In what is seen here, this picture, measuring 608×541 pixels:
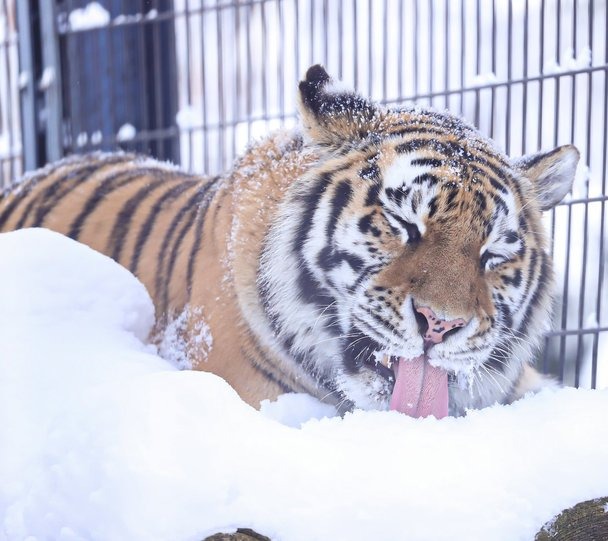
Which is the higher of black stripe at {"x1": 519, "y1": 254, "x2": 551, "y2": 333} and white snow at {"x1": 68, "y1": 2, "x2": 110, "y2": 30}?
white snow at {"x1": 68, "y1": 2, "x2": 110, "y2": 30}

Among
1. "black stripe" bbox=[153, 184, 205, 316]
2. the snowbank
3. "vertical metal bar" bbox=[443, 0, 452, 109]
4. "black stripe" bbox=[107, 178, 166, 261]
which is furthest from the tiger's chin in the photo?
"vertical metal bar" bbox=[443, 0, 452, 109]

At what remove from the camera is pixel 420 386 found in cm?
195

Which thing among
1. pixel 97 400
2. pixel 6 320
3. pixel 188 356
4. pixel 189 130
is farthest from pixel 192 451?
pixel 189 130

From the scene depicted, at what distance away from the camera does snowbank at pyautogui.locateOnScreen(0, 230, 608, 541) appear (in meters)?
1.41

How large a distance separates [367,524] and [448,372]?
0.64m

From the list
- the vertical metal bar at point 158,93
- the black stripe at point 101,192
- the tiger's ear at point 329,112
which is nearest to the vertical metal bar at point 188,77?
the vertical metal bar at point 158,93

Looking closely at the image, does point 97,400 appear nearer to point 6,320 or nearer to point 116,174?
point 6,320

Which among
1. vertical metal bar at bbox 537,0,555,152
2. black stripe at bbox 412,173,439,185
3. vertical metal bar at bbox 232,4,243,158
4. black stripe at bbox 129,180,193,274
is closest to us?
black stripe at bbox 412,173,439,185

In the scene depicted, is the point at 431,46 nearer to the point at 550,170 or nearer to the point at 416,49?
the point at 416,49

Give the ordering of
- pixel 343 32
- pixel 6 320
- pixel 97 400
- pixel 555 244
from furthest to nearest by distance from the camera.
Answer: pixel 343 32, pixel 555 244, pixel 6 320, pixel 97 400

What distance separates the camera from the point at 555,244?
297 centimetres

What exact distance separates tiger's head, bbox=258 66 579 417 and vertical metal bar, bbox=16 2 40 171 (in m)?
1.91

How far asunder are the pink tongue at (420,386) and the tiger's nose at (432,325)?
6 cm

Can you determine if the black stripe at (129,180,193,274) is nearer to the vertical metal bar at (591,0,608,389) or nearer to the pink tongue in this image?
the pink tongue
